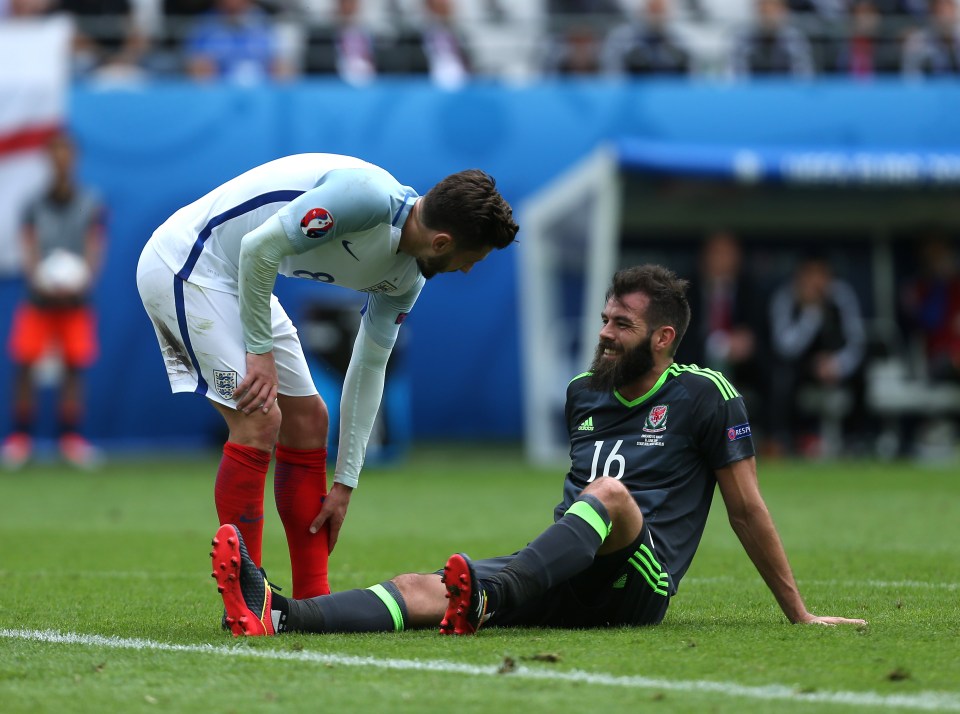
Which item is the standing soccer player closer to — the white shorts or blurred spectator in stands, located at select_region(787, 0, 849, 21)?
the white shorts

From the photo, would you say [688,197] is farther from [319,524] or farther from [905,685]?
[905,685]

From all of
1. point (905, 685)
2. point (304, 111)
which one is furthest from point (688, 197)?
point (905, 685)

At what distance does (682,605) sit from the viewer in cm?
632

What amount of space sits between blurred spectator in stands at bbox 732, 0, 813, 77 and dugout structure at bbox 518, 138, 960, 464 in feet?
3.72

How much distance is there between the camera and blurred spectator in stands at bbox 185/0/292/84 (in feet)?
57.9

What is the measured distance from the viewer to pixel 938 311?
1719 centimetres

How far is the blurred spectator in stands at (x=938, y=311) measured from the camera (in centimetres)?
1700

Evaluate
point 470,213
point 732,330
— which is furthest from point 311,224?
point 732,330

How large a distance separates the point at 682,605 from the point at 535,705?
2.38 metres

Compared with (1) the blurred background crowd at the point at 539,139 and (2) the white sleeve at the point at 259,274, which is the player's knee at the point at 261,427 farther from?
(1) the blurred background crowd at the point at 539,139

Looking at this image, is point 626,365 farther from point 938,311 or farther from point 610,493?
point 938,311

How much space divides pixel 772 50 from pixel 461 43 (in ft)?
12.0

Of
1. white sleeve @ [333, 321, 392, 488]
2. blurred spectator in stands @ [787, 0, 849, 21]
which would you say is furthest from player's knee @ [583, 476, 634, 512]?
blurred spectator in stands @ [787, 0, 849, 21]

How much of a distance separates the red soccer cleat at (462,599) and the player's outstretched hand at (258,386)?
36.0 inches
